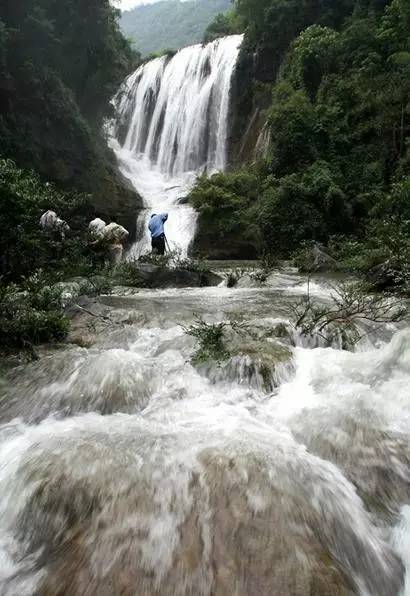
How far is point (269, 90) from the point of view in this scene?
2436cm

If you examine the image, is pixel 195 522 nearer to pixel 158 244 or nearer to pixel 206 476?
pixel 206 476

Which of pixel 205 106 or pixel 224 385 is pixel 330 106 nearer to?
pixel 205 106

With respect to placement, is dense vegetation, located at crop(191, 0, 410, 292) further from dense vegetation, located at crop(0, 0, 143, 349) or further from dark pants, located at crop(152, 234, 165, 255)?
dark pants, located at crop(152, 234, 165, 255)

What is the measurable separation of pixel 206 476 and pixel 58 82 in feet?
59.4

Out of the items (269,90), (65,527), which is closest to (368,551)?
(65,527)

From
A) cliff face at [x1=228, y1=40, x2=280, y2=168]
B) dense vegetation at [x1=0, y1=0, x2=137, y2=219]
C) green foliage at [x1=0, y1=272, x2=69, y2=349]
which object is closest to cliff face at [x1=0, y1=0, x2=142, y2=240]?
dense vegetation at [x1=0, y1=0, x2=137, y2=219]

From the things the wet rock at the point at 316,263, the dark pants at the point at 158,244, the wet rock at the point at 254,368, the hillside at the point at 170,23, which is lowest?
the wet rock at the point at 316,263

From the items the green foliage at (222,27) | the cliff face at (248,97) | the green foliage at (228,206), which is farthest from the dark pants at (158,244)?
the green foliage at (222,27)

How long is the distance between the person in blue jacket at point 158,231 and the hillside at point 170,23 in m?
69.3

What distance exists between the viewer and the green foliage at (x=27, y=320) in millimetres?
5613

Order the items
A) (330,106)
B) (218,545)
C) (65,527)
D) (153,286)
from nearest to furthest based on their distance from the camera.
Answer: (218,545) → (65,527) → (153,286) → (330,106)

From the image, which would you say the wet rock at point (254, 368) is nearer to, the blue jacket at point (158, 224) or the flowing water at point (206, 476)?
the flowing water at point (206, 476)

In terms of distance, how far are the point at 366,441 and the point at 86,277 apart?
704cm

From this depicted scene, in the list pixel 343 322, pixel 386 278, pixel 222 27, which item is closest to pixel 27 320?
pixel 343 322
